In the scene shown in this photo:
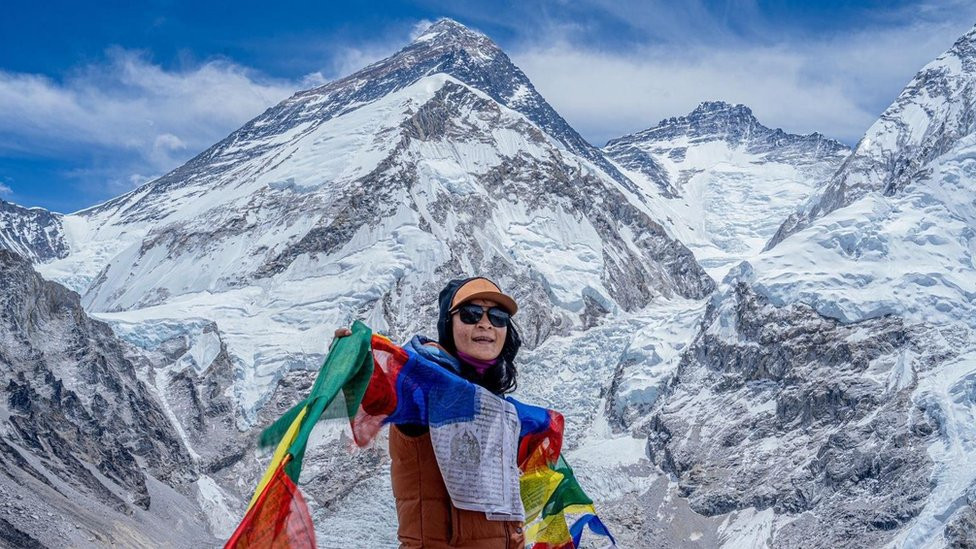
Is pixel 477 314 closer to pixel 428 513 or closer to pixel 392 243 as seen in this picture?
pixel 428 513

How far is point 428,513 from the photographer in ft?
18.1

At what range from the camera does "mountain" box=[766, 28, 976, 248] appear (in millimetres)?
156750

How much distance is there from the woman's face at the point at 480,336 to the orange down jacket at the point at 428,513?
0.61 meters

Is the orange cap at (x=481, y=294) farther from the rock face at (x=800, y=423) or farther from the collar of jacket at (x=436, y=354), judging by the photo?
the rock face at (x=800, y=423)

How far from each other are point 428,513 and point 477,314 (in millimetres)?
1219

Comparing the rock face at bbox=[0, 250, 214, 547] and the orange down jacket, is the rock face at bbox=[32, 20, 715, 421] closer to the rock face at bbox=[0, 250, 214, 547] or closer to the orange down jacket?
the rock face at bbox=[0, 250, 214, 547]

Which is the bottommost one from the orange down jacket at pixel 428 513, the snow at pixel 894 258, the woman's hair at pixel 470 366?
the orange down jacket at pixel 428 513

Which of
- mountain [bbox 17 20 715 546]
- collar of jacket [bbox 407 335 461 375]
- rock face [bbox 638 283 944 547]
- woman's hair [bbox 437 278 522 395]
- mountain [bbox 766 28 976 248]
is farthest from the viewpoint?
mountain [bbox 766 28 976 248]

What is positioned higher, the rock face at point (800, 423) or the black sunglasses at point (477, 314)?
the rock face at point (800, 423)

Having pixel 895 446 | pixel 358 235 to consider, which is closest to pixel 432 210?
pixel 358 235

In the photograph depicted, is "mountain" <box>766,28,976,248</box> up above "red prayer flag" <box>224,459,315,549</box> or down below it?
above

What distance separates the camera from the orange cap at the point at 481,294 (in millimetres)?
5855

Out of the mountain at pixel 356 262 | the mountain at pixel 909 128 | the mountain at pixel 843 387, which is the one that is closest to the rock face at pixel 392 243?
the mountain at pixel 356 262

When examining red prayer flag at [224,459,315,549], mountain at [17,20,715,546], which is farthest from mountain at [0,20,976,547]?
red prayer flag at [224,459,315,549]
